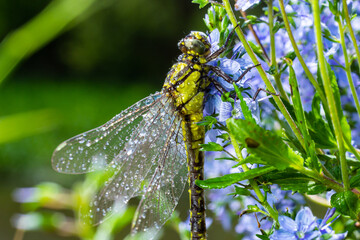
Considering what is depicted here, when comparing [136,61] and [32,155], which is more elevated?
[136,61]

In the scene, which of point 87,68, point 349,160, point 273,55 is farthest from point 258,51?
point 87,68

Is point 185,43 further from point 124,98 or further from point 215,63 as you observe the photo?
point 124,98

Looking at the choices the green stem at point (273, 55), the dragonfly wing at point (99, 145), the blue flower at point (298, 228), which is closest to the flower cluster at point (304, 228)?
the blue flower at point (298, 228)

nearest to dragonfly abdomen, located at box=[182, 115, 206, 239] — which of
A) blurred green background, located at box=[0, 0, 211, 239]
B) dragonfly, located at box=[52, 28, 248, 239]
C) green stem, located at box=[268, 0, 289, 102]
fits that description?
dragonfly, located at box=[52, 28, 248, 239]

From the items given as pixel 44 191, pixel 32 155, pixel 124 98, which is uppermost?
pixel 124 98

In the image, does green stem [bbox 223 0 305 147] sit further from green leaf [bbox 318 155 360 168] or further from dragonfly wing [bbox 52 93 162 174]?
dragonfly wing [bbox 52 93 162 174]

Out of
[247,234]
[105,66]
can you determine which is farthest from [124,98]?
[247,234]
